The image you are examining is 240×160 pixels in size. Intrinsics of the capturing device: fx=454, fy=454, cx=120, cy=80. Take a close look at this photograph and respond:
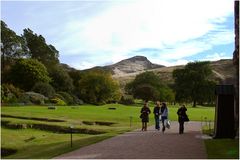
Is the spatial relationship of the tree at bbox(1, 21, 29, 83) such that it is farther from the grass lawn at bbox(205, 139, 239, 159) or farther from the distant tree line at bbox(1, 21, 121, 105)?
the grass lawn at bbox(205, 139, 239, 159)

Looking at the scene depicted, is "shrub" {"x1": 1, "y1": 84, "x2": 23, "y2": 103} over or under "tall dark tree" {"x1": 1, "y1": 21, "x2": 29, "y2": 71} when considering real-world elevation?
under

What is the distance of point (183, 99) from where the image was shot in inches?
4643

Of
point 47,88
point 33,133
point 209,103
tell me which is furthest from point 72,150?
point 209,103

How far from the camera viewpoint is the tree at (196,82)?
112m

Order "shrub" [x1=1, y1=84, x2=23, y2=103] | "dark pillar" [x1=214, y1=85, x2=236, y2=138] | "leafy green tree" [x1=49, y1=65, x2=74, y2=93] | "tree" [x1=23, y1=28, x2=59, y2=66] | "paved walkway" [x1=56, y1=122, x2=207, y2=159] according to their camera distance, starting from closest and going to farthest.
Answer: "paved walkway" [x1=56, y1=122, x2=207, y2=159], "dark pillar" [x1=214, y1=85, x2=236, y2=138], "shrub" [x1=1, y1=84, x2=23, y2=103], "leafy green tree" [x1=49, y1=65, x2=74, y2=93], "tree" [x1=23, y1=28, x2=59, y2=66]

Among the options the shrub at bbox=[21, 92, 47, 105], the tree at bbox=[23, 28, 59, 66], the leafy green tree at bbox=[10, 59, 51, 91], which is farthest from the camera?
the tree at bbox=[23, 28, 59, 66]

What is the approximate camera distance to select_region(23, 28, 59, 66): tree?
109000 mm

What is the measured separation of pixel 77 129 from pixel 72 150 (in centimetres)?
1280

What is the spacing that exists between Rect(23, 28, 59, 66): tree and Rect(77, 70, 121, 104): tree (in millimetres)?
17995

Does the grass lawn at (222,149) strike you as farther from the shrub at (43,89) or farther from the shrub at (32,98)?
the shrub at (43,89)

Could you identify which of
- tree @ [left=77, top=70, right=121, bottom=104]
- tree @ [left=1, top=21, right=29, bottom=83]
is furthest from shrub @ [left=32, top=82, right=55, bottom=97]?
tree @ [left=1, top=21, right=29, bottom=83]

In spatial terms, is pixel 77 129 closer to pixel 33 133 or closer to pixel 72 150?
pixel 33 133

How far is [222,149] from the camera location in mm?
17750

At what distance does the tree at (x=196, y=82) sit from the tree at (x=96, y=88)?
26.3m
